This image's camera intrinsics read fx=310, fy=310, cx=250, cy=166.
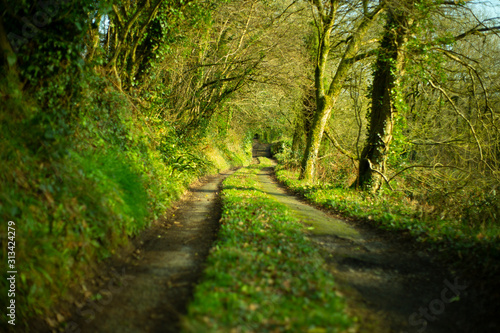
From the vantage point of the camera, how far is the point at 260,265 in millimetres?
4629

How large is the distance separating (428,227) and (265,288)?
4641 millimetres

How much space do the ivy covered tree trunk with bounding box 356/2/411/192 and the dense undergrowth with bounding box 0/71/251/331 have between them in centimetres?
794

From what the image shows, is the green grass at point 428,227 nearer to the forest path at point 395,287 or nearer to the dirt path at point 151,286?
the forest path at point 395,287

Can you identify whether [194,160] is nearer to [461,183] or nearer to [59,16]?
[59,16]

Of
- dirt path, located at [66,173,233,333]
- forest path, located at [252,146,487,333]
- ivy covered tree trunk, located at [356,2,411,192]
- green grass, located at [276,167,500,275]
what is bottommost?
dirt path, located at [66,173,233,333]

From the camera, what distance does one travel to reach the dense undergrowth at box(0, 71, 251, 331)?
12.6ft

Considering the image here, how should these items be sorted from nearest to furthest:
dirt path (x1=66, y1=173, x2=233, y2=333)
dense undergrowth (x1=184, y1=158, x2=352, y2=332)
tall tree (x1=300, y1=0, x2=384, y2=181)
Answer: dense undergrowth (x1=184, y1=158, x2=352, y2=332), dirt path (x1=66, y1=173, x2=233, y2=333), tall tree (x1=300, y1=0, x2=384, y2=181)

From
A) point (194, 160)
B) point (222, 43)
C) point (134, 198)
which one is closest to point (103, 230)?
point (134, 198)

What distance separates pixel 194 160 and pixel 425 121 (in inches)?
494

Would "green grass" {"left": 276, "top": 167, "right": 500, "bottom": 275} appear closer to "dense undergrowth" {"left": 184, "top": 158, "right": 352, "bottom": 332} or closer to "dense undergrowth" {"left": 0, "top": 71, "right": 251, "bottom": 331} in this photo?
"dense undergrowth" {"left": 184, "top": 158, "right": 352, "bottom": 332}

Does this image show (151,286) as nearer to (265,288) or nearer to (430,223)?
(265,288)

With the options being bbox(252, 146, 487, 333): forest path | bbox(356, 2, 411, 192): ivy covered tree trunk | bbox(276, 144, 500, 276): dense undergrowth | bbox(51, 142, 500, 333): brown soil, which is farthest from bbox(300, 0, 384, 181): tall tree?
bbox(252, 146, 487, 333): forest path

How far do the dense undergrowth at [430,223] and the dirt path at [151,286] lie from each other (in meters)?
4.22

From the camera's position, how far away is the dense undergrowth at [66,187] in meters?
3.83
